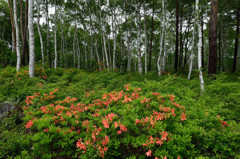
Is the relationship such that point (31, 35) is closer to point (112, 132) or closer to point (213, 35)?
point (112, 132)

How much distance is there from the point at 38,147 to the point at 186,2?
14.5m

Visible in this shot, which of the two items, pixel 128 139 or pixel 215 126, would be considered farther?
pixel 215 126

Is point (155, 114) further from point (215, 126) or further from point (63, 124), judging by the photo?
point (63, 124)

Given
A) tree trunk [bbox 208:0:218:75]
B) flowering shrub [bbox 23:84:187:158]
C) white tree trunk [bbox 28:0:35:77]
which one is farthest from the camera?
white tree trunk [bbox 28:0:35:77]

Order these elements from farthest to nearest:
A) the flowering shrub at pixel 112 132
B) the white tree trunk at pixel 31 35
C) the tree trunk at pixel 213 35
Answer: the white tree trunk at pixel 31 35 < the tree trunk at pixel 213 35 < the flowering shrub at pixel 112 132

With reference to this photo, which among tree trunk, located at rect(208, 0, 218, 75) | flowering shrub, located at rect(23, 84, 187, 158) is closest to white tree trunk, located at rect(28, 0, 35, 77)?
flowering shrub, located at rect(23, 84, 187, 158)

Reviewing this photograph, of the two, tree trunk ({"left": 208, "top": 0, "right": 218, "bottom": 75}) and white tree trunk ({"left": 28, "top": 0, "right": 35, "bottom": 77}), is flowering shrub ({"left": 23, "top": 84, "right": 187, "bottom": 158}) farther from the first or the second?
tree trunk ({"left": 208, "top": 0, "right": 218, "bottom": 75})

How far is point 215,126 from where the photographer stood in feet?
6.68

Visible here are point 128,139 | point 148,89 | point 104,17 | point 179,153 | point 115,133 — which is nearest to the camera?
point 179,153

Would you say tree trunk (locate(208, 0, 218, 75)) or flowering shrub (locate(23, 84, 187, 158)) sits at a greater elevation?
tree trunk (locate(208, 0, 218, 75))

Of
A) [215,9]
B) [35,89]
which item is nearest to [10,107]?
[35,89]

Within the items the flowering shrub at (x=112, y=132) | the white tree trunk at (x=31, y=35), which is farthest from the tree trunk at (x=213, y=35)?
the white tree trunk at (x=31, y=35)

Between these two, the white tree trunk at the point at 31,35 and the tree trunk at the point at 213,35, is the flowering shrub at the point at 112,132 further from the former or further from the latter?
the tree trunk at the point at 213,35

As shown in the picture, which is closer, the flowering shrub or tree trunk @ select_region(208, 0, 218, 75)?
the flowering shrub
